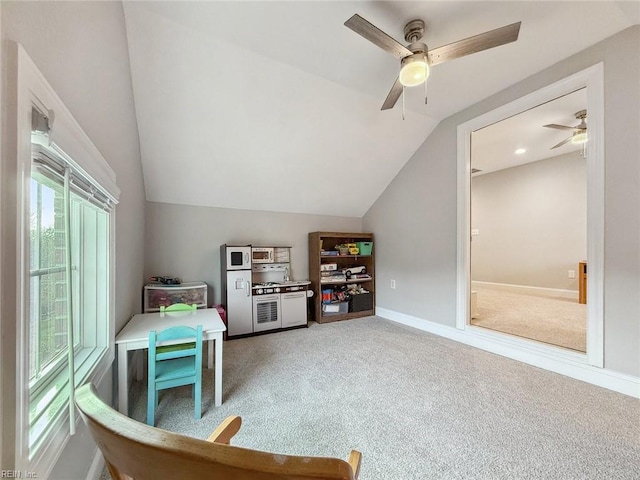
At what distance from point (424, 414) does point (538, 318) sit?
9.46ft

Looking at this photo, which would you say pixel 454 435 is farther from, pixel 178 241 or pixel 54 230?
pixel 178 241

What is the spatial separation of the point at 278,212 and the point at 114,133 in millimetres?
2422

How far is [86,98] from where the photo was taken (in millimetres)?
1143

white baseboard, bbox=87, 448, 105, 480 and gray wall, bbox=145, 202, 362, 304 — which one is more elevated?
gray wall, bbox=145, 202, 362, 304

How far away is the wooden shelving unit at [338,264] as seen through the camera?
380cm

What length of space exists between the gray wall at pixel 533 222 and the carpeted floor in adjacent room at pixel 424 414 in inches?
139

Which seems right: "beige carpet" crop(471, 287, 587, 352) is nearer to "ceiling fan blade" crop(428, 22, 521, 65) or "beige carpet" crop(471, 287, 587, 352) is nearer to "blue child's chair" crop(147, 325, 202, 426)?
"ceiling fan blade" crop(428, 22, 521, 65)

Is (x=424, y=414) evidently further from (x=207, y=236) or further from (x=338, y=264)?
(x=207, y=236)

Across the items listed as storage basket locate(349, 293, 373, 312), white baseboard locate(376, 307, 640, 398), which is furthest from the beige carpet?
storage basket locate(349, 293, 373, 312)

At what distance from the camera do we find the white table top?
64.2 inches

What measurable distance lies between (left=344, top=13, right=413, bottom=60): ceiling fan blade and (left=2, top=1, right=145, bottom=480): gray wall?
129 centimetres

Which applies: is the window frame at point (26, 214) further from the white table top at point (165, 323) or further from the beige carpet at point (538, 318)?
the beige carpet at point (538, 318)

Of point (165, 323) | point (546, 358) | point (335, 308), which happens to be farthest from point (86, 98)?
point (546, 358)

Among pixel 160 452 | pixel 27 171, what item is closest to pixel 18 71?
pixel 27 171
